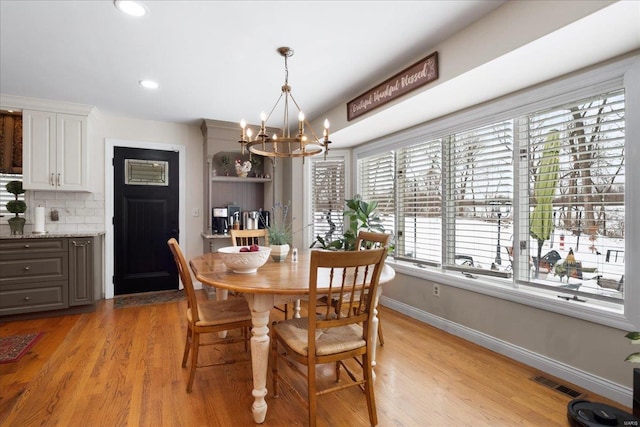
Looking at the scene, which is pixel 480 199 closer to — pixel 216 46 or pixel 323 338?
pixel 323 338

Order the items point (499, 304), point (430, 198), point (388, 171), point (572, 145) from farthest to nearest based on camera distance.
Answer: point (388, 171) → point (430, 198) → point (499, 304) → point (572, 145)

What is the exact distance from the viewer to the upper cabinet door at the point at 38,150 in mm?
3654

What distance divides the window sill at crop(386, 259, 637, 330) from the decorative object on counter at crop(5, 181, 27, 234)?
456cm

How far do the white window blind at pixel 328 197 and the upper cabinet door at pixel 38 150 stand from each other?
10.6ft

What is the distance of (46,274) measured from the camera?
3506 mm

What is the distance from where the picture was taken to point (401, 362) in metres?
2.49

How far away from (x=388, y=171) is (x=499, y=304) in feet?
6.51

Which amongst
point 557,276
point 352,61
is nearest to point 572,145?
point 557,276

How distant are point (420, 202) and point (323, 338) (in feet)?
7.40

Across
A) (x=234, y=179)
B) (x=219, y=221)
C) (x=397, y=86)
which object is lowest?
(x=219, y=221)

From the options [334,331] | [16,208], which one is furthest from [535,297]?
[16,208]

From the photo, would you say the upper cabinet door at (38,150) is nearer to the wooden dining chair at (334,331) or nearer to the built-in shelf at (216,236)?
the built-in shelf at (216,236)

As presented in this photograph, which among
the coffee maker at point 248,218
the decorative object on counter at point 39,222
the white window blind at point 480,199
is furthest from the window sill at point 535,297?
the decorative object on counter at point 39,222

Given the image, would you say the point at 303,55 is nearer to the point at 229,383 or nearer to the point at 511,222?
the point at 511,222
